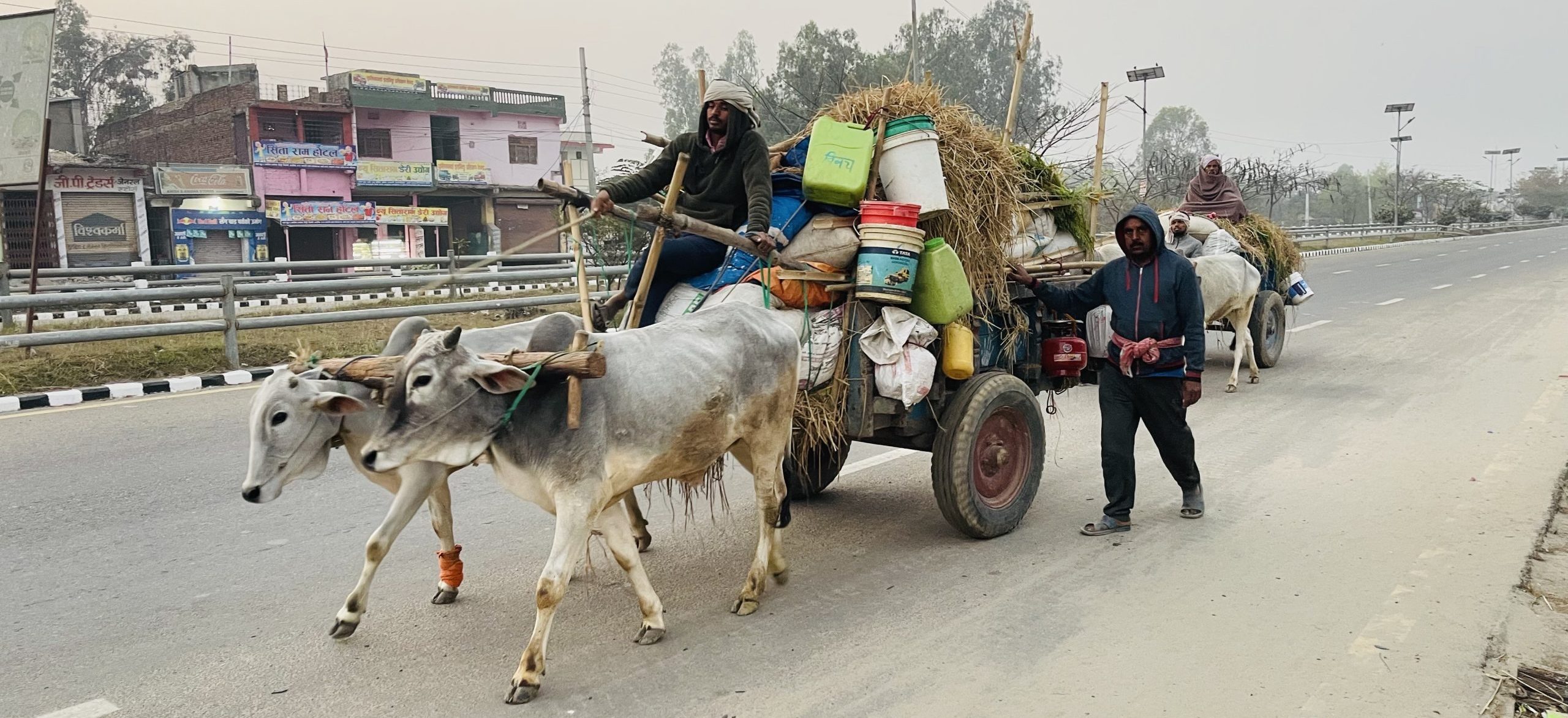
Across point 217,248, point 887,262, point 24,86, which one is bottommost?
point 887,262

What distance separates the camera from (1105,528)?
590 cm

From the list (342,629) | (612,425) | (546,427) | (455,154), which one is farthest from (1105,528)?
(455,154)

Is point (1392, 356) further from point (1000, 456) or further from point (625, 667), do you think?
point (625, 667)

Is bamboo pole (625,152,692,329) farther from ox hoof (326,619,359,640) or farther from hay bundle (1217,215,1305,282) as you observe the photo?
hay bundle (1217,215,1305,282)

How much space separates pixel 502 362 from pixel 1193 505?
3.98 m

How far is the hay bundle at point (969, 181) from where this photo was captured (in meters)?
5.74

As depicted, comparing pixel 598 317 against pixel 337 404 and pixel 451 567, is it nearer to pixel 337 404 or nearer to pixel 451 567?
pixel 451 567

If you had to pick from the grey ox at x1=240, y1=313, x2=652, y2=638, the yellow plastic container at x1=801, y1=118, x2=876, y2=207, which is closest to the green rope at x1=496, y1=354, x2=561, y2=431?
the grey ox at x1=240, y1=313, x2=652, y2=638

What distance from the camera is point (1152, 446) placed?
8.04 m

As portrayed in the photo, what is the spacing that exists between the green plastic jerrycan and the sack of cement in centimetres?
35

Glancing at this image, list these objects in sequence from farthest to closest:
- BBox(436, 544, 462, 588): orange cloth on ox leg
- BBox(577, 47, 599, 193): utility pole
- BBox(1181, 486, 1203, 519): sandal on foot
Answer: BBox(577, 47, 599, 193): utility pole, BBox(1181, 486, 1203, 519): sandal on foot, BBox(436, 544, 462, 588): orange cloth on ox leg

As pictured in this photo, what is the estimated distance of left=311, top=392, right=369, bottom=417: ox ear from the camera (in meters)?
3.98

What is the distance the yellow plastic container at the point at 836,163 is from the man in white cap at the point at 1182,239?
612 centimetres

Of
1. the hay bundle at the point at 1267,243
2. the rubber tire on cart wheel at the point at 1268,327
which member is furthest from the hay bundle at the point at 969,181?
the hay bundle at the point at 1267,243
